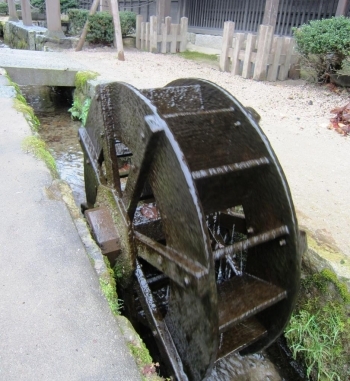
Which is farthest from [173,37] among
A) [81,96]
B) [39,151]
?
[39,151]

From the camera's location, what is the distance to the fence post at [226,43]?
7540 mm

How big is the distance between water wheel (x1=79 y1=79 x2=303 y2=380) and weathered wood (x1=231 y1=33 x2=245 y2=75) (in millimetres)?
5222

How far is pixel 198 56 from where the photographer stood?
10180 millimetres

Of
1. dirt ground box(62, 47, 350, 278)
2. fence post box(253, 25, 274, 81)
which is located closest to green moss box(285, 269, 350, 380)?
dirt ground box(62, 47, 350, 278)

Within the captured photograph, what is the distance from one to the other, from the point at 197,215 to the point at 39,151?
6.92 feet

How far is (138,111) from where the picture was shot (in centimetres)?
217

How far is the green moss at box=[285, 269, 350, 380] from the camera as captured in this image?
2.24 m

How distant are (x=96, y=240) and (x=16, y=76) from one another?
5.12m

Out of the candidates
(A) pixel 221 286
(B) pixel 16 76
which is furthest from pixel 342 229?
(B) pixel 16 76

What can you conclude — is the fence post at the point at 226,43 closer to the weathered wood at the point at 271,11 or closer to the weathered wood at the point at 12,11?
the weathered wood at the point at 271,11

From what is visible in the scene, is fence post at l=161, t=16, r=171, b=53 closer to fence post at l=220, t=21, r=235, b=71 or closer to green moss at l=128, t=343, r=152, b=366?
fence post at l=220, t=21, r=235, b=71

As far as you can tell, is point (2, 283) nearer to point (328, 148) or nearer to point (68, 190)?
point (68, 190)

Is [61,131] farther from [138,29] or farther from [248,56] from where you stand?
[138,29]

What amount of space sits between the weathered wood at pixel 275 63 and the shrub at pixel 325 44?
0.39m
